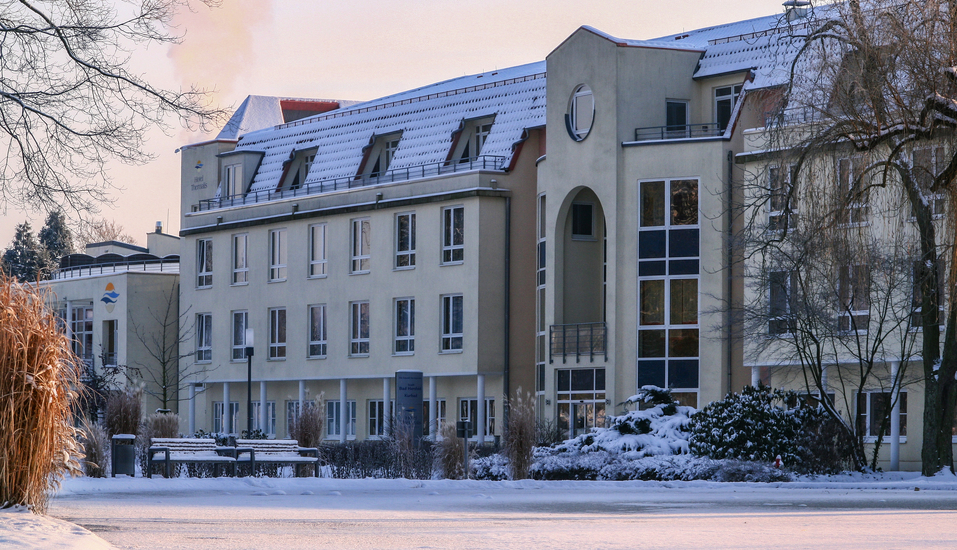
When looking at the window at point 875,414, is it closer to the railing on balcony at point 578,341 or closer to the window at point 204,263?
the railing on balcony at point 578,341

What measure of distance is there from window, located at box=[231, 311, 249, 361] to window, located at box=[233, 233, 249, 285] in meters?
1.29

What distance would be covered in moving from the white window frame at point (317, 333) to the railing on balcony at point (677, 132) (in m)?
15.1

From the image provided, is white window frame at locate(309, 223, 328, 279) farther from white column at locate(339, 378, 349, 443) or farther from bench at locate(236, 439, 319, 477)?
bench at locate(236, 439, 319, 477)

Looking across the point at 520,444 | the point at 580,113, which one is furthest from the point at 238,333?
the point at 520,444

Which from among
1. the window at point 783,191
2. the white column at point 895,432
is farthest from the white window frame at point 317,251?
the window at point 783,191

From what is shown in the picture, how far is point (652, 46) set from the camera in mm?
41031

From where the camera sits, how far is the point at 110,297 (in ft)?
193

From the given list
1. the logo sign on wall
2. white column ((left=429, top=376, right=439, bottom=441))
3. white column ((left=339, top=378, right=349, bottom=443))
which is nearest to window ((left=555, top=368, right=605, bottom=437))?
white column ((left=429, top=376, right=439, bottom=441))

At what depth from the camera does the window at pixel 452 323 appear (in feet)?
149

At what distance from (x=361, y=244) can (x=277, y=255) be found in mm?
4757

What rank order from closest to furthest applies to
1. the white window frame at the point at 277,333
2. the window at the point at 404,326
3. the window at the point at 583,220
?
1. the window at the point at 583,220
2. the window at the point at 404,326
3. the white window frame at the point at 277,333

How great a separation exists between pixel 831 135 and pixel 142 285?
131 feet

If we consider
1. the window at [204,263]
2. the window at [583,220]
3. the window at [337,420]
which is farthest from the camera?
the window at [204,263]

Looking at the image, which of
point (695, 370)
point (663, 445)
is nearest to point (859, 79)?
point (663, 445)
